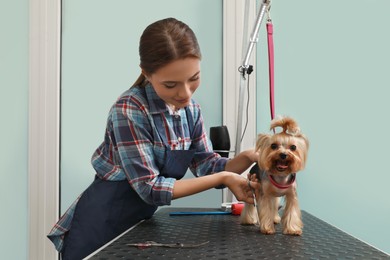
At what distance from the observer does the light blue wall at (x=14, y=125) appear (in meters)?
1.88

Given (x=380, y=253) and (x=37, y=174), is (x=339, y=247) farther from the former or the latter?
(x=37, y=174)

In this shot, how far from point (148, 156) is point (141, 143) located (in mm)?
39

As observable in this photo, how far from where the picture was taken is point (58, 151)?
186cm

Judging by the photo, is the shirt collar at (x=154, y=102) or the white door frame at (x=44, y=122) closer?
the shirt collar at (x=154, y=102)

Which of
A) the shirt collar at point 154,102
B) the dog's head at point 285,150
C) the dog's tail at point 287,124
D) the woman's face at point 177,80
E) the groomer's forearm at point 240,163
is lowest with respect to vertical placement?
the groomer's forearm at point 240,163

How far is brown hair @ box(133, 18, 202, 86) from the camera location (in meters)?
1.06

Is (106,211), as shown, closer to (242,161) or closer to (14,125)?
(242,161)

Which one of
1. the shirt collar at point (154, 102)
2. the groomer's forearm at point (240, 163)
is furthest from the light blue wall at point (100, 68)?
the shirt collar at point (154, 102)

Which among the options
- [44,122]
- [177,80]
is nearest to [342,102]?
[177,80]

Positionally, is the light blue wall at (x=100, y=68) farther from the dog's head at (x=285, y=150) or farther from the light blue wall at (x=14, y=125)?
the dog's head at (x=285, y=150)

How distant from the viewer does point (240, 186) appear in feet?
3.56

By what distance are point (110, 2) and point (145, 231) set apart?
45.6 inches

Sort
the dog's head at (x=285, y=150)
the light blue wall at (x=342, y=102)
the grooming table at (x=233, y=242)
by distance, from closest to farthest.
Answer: the grooming table at (x=233, y=242)
the dog's head at (x=285, y=150)
the light blue wall at (x=342, y=102)

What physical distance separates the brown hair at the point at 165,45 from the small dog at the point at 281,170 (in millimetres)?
288
